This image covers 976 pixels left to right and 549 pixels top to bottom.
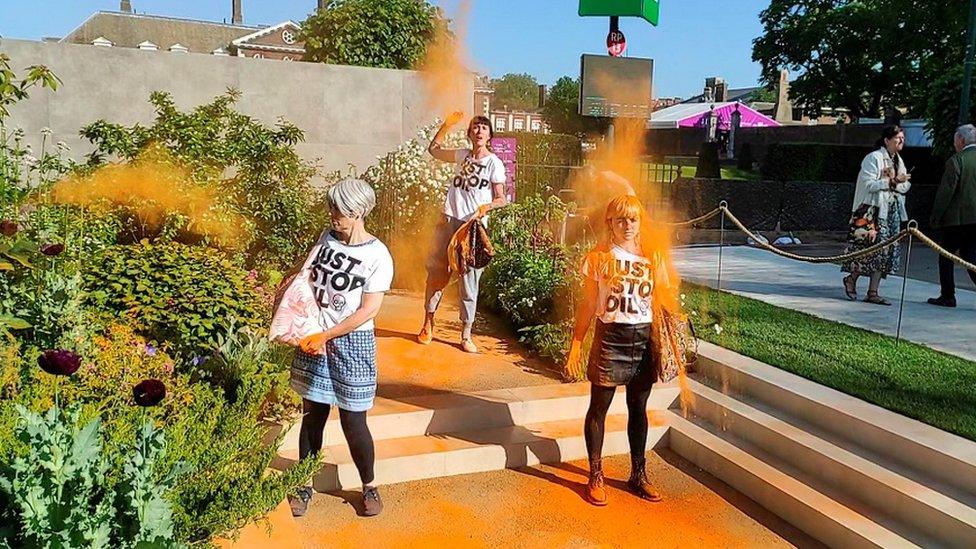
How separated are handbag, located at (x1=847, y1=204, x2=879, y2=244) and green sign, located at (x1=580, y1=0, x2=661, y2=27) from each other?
8.78 feet

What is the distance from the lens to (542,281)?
20.6 feet

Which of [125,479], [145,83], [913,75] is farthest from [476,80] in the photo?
[913,75]

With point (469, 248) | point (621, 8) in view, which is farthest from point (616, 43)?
point (469, 248)

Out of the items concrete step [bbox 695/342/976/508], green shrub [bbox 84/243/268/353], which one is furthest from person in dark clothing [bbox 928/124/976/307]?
green shrub [bbox 84/243/268/353]

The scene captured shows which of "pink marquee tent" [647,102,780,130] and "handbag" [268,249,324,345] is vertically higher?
"pink marquee tent" [647,102,780,130]

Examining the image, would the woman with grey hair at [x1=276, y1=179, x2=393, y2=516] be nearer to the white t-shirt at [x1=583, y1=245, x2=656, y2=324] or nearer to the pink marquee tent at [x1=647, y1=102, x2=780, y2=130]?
the white t-shirt at [x1=583, y1=245, x2=656, y2=324]

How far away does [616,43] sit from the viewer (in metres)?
7.77

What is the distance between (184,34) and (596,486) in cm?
5501

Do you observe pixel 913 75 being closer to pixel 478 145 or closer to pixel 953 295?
pixel 953 295

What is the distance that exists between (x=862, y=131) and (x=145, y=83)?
2904 centimetres

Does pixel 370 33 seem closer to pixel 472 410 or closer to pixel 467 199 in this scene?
pixel 467 199

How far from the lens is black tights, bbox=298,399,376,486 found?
358 cm

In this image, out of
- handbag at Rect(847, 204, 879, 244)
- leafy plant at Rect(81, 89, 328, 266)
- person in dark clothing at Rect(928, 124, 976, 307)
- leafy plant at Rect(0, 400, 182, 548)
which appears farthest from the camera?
handbag at Rect(847, 204, 879, 244)

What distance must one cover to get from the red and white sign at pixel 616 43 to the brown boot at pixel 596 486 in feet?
16.2
